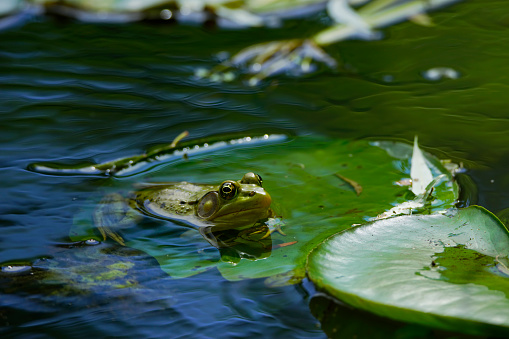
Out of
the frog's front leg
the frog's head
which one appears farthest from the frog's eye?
the frog's front leg

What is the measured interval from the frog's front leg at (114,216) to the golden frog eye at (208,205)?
0.91 ft

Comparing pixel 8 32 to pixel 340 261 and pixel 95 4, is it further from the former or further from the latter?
pixel 340 261

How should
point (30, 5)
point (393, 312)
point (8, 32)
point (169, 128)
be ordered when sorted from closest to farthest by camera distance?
point (393, 312)
point (169, 128)
point (8, 32)
point (30, 5)

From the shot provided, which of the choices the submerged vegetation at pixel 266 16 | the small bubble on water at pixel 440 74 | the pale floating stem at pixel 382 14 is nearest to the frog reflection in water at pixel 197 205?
the submerged vegetation at pixel 266 16

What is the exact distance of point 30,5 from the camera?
5156 mm

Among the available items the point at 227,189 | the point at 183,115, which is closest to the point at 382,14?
the point at 183,115

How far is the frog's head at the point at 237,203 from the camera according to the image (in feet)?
7.07

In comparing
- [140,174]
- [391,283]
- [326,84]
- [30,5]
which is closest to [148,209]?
[140,174]

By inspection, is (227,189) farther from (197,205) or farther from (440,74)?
(440,74)

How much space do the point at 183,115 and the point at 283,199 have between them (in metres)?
1.25

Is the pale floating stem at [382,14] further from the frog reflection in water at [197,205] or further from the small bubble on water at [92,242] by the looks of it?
the small bubble on water at [92,242]

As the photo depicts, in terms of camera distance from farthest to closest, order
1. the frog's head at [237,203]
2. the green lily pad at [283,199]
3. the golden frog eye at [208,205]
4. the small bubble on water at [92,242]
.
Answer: the golden frog eye at [208,205]
the frog's head at [237,203]
the small bubble on water at [92,242]
the green lily pad at [283,199]

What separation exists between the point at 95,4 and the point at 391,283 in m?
4.35

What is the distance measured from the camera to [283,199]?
221 cm
